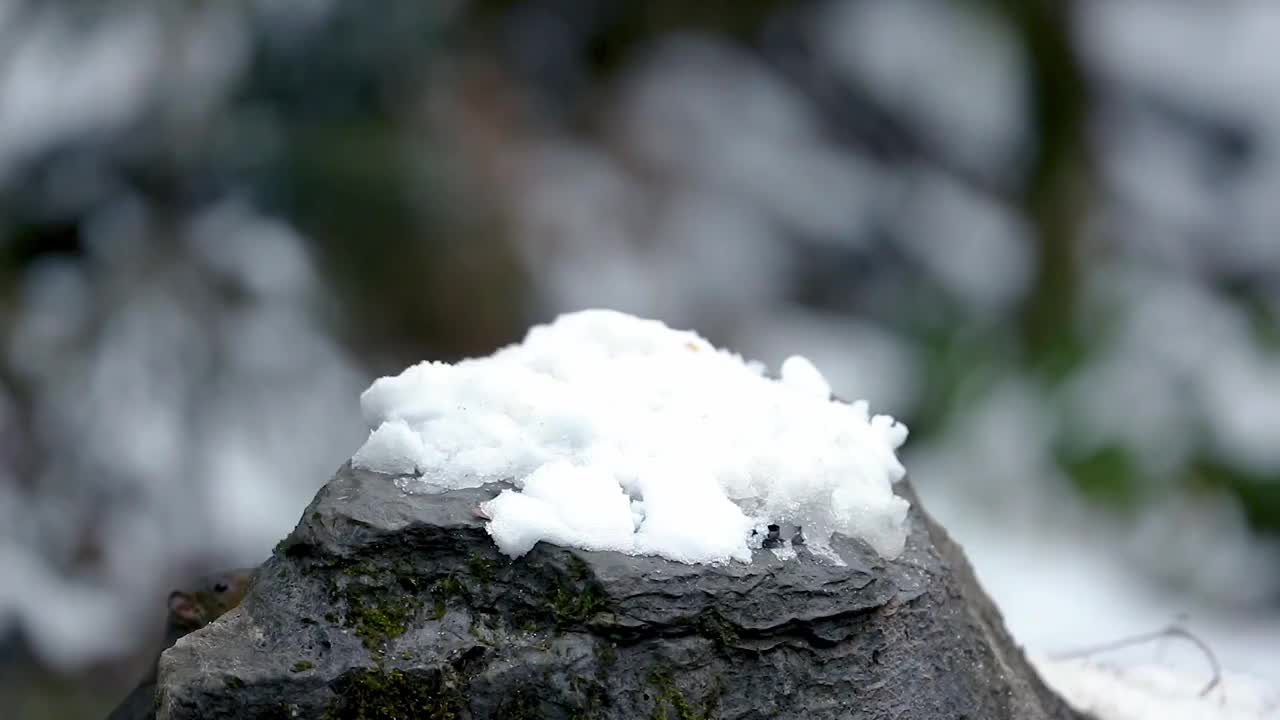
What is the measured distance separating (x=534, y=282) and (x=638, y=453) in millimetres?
4477

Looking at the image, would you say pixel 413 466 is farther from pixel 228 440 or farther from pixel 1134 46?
pixel 1134 46

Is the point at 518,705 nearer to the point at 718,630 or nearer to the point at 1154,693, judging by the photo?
the point at 718,630

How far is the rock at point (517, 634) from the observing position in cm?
154

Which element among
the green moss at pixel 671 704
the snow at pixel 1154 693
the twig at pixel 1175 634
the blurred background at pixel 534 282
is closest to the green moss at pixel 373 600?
the green moss at pixel 671 704

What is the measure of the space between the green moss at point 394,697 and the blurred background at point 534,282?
7.50 ft

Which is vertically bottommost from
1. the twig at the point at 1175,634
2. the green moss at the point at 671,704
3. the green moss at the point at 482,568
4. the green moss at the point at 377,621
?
the green moss at the point at 671,704

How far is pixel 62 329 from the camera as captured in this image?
488 centimetres

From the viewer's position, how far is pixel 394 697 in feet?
5.05

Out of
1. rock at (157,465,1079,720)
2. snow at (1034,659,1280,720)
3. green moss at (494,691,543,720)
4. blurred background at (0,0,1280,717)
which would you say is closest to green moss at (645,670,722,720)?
rock at (157,465,1079,720)

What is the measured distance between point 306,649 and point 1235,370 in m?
4.73

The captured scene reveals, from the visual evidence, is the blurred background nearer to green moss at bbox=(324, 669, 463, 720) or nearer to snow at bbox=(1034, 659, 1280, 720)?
snow at bbox=(1034, 659, 1280, 720)

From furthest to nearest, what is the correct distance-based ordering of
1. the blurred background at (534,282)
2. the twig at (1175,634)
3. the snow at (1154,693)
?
1. the blurred background at (534,282)
2. the twig at (1175,634)
3. the snow at (1154,693)

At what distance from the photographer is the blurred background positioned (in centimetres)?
→ 478

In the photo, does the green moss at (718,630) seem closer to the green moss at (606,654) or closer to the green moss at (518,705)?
the green moss at (606,654)
